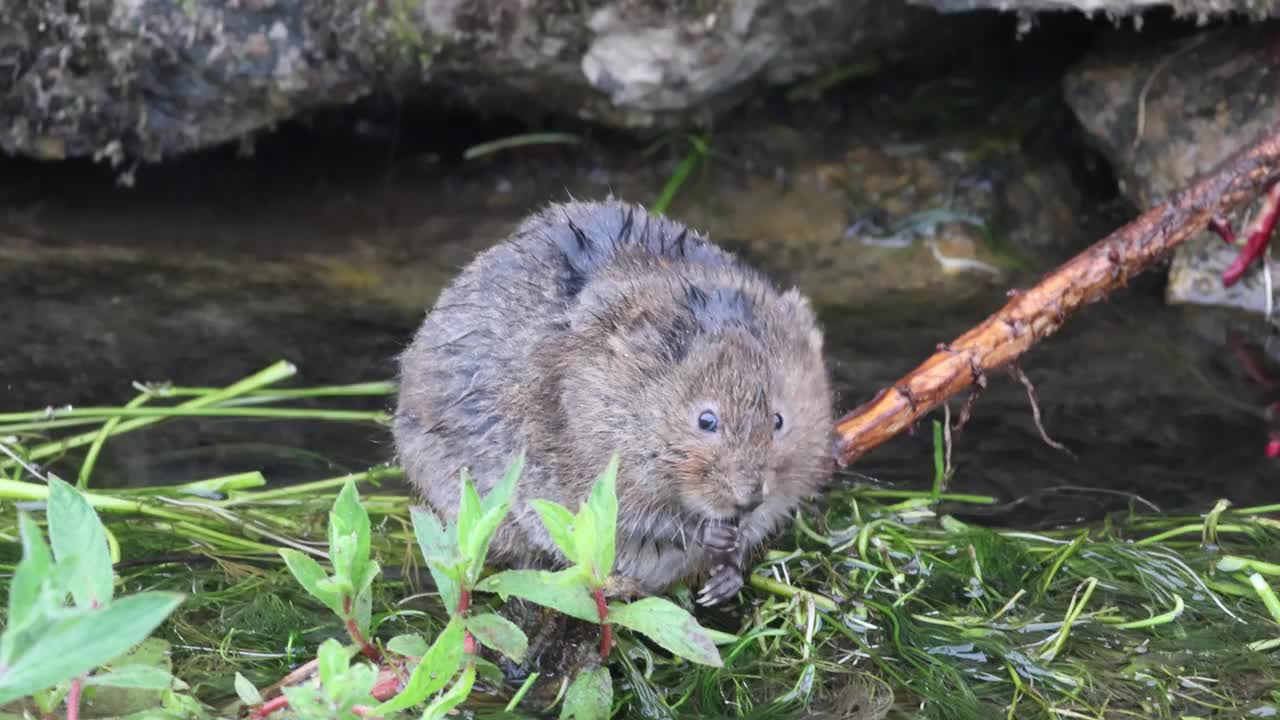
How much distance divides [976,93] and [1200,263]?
4.80 feet

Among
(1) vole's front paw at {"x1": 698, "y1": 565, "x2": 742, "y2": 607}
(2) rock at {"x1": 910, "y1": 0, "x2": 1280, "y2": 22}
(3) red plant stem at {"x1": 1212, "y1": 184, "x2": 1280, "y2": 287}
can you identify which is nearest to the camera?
(1) vole's front paw at {"x1": 698, "y1": 565, "x2": 742, "y2": 607}

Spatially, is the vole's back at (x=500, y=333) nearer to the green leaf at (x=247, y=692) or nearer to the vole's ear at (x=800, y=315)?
the vole's ear at (x=800, y=315)

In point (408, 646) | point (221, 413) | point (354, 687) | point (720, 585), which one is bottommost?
point (221, 413)

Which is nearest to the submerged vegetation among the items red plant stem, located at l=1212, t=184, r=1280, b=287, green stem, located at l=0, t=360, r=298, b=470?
green stem, located at l=0, t=360, r=298, b=470

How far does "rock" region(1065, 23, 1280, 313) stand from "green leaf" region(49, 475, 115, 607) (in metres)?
4.51

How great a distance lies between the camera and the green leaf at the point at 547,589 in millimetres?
2691

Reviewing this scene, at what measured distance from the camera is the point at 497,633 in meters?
2.71

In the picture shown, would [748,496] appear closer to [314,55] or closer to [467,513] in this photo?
[467,513]

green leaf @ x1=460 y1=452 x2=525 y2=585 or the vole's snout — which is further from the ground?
green leaf @ x1=460 y1=452 x2=525 y2=585

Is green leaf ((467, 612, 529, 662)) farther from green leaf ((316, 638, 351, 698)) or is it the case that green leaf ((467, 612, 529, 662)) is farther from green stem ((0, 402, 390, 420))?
green stem ((0, 402, 390, 420))

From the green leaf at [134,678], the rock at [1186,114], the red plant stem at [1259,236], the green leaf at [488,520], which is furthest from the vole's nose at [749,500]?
the rock at [1186,114]

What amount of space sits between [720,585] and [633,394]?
1.80ft

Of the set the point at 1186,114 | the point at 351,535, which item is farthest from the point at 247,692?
the point at 1186,114

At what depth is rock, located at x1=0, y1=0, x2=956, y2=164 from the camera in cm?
558
